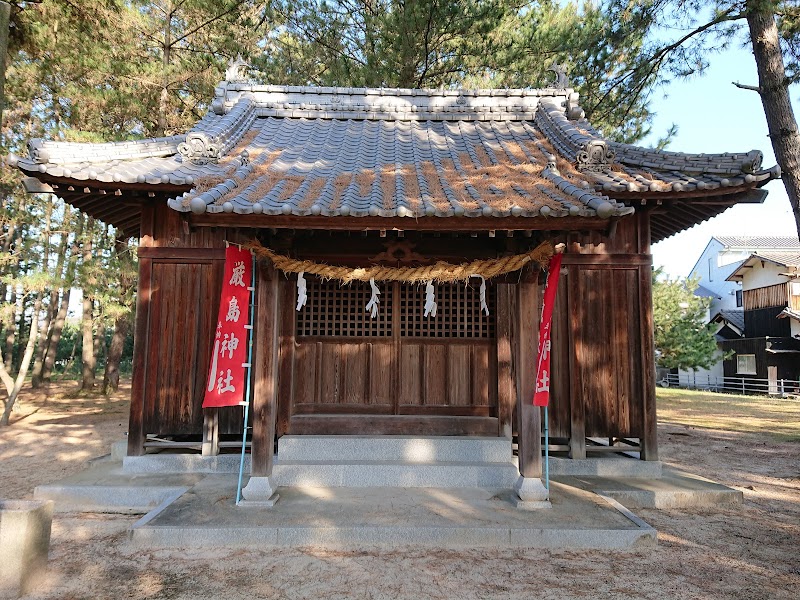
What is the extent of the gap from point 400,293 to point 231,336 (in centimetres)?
264

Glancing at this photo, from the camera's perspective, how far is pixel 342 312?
7.58 meters

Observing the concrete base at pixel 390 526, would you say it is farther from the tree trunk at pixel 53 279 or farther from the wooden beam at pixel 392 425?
the tree trunk at pixel 53 279

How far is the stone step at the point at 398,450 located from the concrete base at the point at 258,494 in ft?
3.13

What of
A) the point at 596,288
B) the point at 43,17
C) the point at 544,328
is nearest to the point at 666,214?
the point at 596,288

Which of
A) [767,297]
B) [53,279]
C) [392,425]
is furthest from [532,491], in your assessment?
[767,297]

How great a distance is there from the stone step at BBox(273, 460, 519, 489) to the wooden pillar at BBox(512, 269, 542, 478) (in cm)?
68

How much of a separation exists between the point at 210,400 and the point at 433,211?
138 inches

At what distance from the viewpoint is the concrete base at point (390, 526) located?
5.20 m

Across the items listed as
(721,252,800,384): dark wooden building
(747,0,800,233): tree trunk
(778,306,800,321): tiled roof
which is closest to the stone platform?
(747,0,800,233): tree trunk

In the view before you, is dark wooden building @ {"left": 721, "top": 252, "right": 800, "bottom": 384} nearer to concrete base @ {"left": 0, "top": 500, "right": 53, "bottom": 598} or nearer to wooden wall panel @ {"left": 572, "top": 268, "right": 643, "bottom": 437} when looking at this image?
wooden wall panel @ {"left": 572, "top": 268, "right": 643, "bottom": 437}

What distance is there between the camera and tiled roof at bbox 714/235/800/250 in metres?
44.1

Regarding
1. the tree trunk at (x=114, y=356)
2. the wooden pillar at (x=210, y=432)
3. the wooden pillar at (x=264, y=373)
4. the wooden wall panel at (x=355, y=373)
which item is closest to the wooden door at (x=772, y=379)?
the wooden wall panel at (x=355, y=373)

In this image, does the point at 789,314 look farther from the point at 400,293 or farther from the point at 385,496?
the point at 385,496

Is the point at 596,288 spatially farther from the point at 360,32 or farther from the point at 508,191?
the point at 360,32
